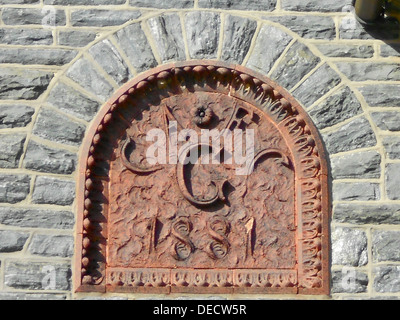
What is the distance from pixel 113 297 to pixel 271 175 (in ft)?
3.74

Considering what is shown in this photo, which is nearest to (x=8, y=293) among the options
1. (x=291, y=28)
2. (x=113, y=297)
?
(x=113, y=297)

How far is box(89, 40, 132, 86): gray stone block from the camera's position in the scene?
6301 millimetres

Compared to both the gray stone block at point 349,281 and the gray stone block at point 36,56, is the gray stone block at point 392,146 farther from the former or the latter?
the gray stone block at point 36,56

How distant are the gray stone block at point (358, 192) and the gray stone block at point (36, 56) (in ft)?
5.67

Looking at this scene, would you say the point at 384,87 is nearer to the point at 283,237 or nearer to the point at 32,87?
the point at 283,237

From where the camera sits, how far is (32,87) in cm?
625

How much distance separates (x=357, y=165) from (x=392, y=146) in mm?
235

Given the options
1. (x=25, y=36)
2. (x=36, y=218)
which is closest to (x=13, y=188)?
(x=36, y=218)

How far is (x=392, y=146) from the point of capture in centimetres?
621

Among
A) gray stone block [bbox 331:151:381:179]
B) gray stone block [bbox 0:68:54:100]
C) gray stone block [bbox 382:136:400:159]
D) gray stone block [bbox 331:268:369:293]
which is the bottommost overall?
gray stone block [bbox 331:268:369:293]

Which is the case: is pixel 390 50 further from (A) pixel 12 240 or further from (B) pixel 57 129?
(A) pixel 12 240

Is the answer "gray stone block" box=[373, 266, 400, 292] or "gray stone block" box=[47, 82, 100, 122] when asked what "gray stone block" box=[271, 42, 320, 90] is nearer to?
"gray stone block" box=[47, 82, 100, 122]

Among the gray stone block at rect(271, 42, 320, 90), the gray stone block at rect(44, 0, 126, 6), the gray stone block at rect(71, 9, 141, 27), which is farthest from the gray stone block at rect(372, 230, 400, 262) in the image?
the gray stone block at rect(44, 0, 126, 6)

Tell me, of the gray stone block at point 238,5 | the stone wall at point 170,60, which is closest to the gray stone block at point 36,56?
the stone wall at point 170,60
